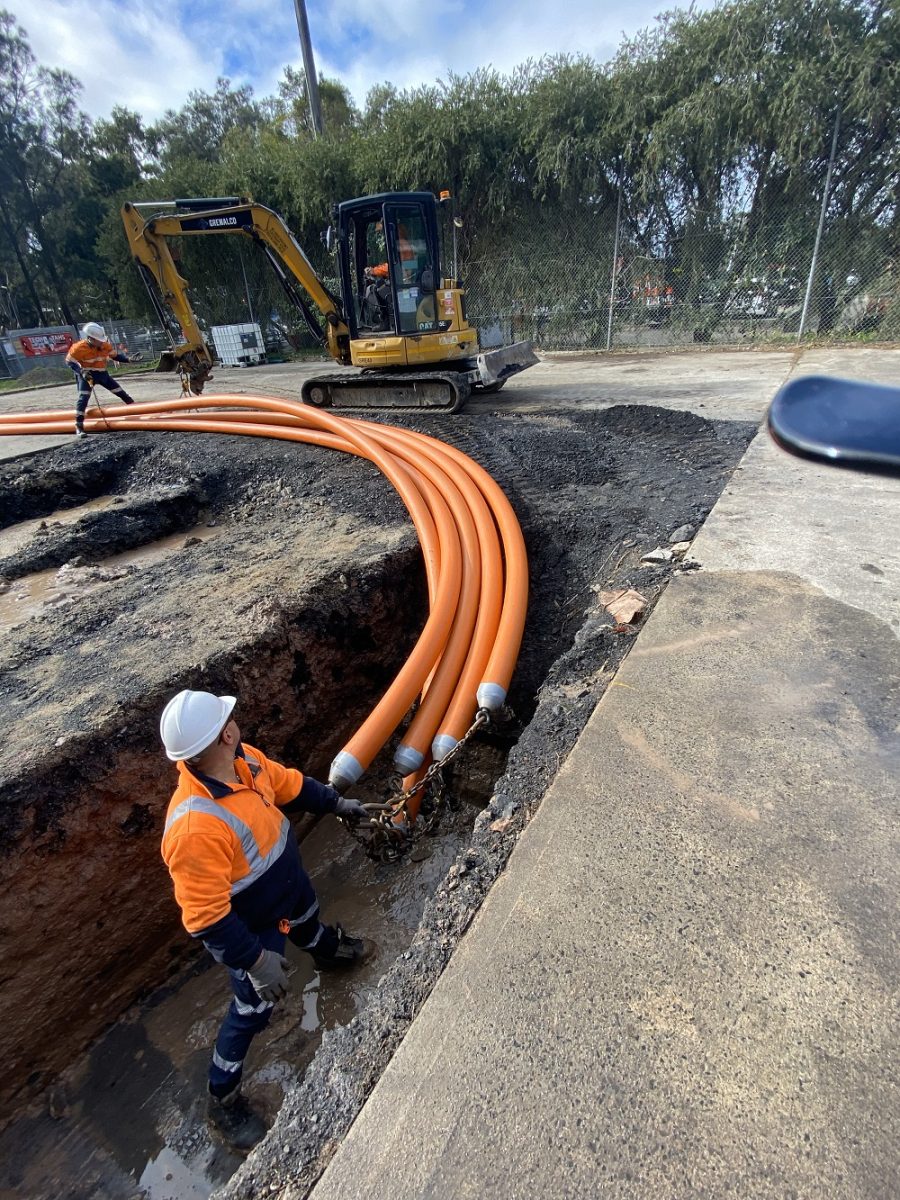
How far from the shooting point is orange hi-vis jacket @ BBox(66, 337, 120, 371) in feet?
27.0

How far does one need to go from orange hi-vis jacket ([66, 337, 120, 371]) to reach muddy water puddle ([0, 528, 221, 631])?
136 inches

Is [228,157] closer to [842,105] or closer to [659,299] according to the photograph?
[659,299]

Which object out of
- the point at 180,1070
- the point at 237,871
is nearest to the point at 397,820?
the point at 237,871

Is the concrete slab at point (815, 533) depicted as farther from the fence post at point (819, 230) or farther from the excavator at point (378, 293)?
the fence post at point (819, 230)

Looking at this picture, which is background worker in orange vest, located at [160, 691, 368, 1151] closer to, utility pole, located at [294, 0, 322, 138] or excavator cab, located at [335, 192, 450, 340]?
excavator cab, located at [335, 192, 450, 340]

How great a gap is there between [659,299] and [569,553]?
34.6 feet

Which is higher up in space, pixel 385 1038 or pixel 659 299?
pixel 659 299

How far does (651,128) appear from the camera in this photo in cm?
1170

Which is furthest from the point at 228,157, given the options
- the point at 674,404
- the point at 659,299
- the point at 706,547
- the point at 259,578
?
the point at 706,547

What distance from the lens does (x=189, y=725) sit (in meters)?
2.10

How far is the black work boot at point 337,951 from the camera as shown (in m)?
2.74

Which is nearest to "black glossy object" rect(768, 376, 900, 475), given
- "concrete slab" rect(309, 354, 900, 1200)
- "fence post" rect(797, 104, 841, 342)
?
"concrete slab" rect(309, 354, 900, 1200)

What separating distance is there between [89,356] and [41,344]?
17.2 meters

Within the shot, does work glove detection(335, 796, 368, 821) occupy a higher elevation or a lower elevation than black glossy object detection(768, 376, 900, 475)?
lower
